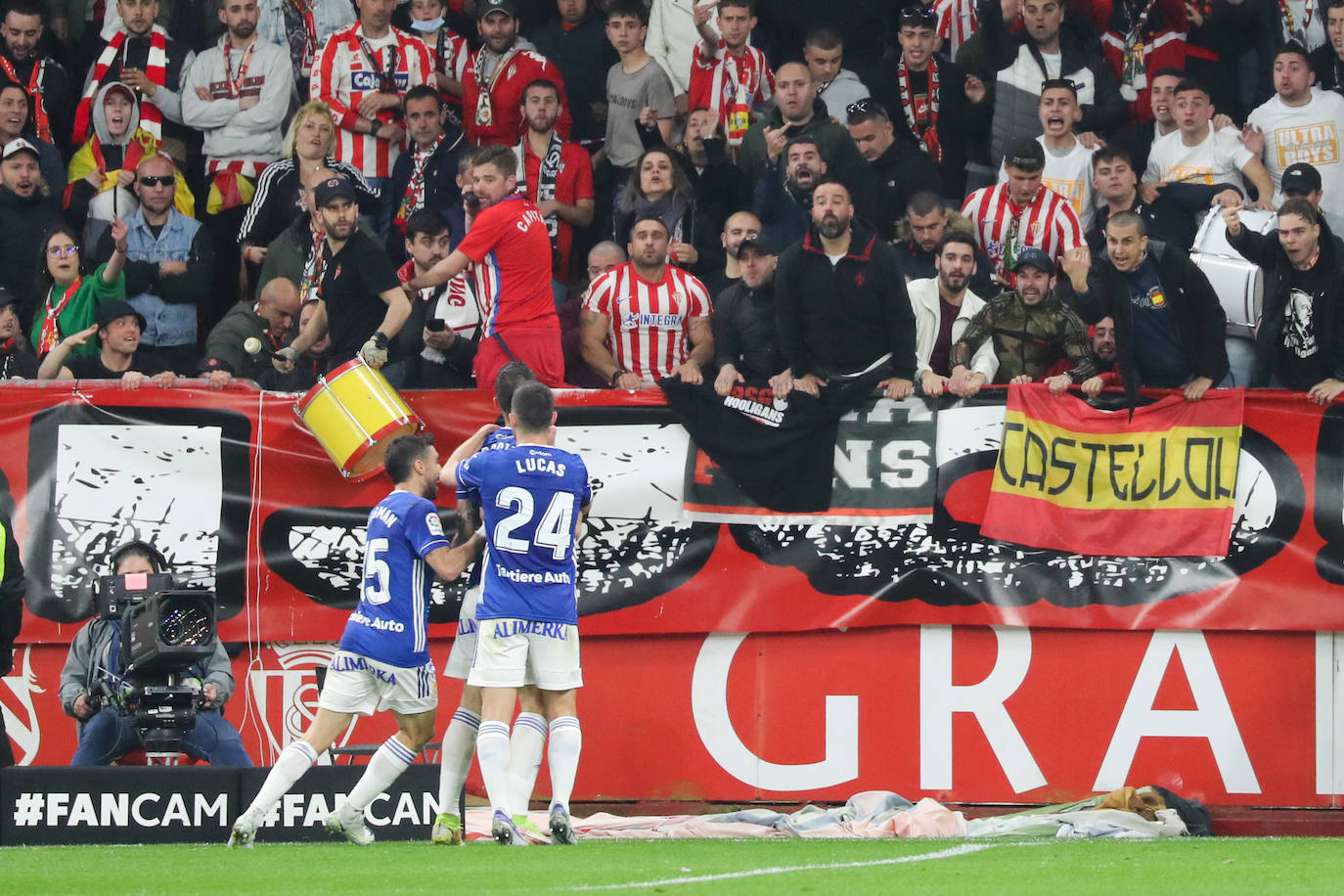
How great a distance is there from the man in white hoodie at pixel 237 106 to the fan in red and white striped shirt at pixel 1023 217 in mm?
5032

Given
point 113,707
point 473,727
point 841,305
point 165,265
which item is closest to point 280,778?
point 473,727

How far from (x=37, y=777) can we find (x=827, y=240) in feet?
16.1

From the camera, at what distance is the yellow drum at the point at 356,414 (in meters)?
10.3

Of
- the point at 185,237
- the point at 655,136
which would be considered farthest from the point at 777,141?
the point at 185,237

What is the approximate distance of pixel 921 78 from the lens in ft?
43.8

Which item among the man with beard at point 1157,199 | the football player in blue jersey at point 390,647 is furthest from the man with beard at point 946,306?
the football player in blue jersey at point 390,647

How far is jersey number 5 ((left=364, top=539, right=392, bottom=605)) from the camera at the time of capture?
28.1 ft

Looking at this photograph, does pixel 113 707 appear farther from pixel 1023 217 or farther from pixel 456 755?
pixel 1023 217

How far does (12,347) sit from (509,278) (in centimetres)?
326

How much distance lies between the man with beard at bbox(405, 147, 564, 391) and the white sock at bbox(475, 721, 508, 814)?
2.88m

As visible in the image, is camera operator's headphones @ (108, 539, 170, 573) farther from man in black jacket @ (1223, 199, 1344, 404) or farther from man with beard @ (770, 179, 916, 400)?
man in black jacket @ (1223, 199, 1344, 404)

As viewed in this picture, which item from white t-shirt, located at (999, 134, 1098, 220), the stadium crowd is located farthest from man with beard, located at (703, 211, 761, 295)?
white t-shirt, located at (999, 134, 1098, 220)

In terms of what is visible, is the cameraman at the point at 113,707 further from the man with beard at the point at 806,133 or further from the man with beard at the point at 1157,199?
the man with beard at the point at 1157,199

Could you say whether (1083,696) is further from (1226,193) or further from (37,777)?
(37,777)
